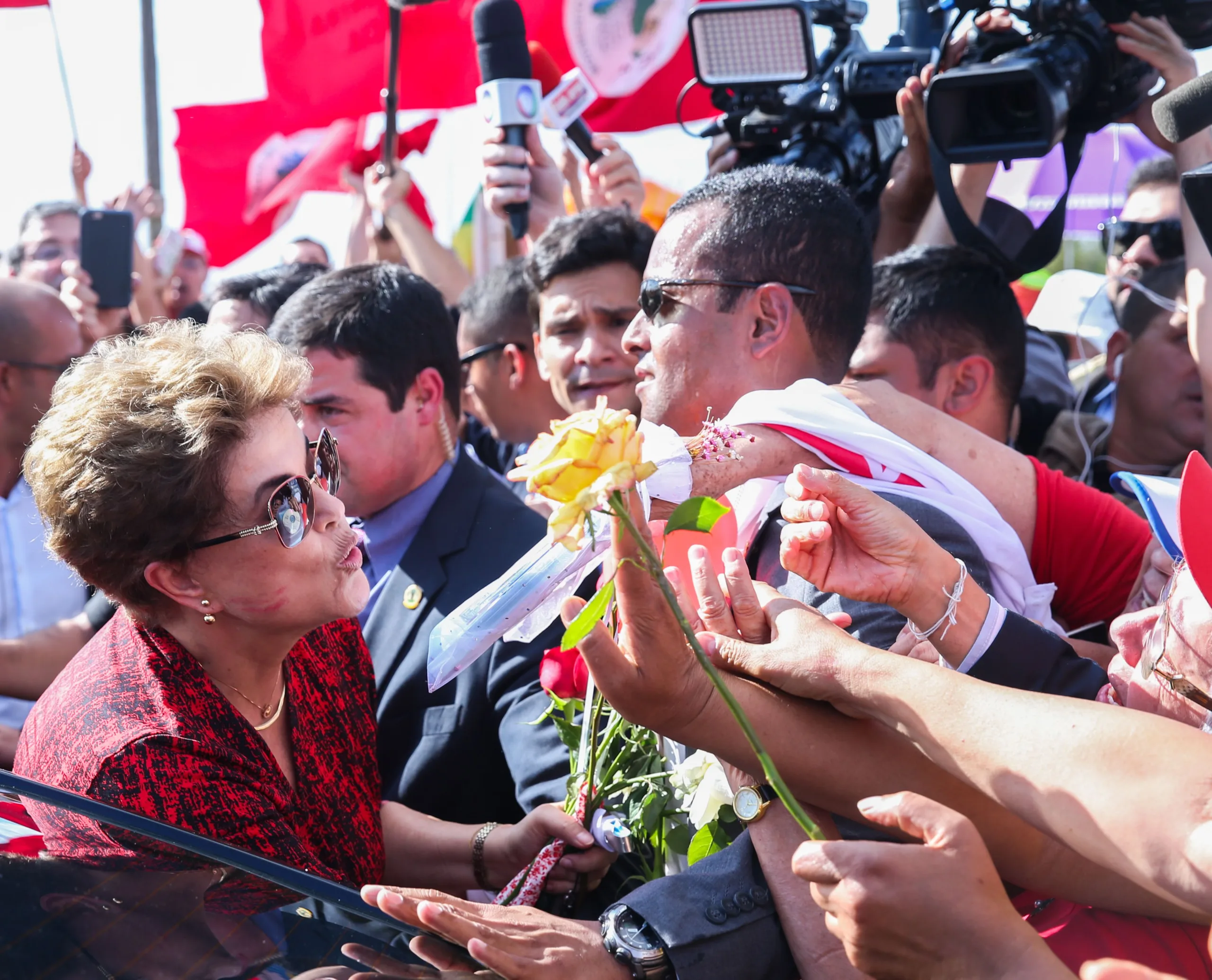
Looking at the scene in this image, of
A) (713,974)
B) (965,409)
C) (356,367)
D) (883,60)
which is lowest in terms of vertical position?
(713,974)

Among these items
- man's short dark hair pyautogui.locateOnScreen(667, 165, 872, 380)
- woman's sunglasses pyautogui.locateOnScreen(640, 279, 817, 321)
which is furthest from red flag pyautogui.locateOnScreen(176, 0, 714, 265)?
woman's sunglasses pyautogui.locateOnScreen(640, 279, 817, 321)

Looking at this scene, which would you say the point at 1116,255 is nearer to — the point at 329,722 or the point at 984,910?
the point at 329,722

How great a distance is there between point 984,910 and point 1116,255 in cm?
332

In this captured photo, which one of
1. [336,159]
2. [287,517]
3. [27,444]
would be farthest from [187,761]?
[336,159]

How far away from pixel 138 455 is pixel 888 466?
1266 mm

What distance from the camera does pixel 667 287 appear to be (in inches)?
105

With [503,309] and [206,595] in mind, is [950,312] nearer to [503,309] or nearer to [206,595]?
[503,309]

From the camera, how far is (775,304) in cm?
263

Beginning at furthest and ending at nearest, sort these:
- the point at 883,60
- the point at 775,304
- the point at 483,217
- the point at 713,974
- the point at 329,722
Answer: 1. the point at 483,217
2. the point at 883,60
3. the point at 775,304
4. the point at 329,722
5. the point at 713,974

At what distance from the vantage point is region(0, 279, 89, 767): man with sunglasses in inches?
147

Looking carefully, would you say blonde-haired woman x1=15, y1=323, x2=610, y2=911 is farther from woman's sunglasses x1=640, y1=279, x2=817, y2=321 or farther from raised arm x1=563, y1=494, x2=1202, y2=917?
woman's sunglasses x1=640, y1=279, x2=817, y2=321

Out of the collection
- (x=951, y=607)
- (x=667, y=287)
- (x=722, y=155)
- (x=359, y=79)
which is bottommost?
(x=951, y=607)

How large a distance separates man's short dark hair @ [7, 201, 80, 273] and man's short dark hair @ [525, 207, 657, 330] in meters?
3.22

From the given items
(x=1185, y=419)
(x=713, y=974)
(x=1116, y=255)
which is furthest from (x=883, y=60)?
(x=713, y=974)
